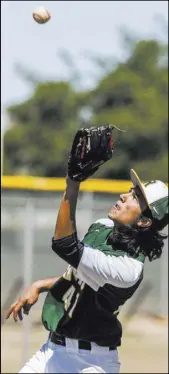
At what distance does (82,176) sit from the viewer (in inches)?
139

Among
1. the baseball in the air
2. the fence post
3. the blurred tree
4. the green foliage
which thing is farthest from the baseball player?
the blurred tree

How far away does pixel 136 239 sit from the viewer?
383 centimetres

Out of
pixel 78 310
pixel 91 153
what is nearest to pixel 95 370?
pixel 78 310

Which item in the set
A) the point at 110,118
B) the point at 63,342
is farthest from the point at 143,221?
the point at 110,118

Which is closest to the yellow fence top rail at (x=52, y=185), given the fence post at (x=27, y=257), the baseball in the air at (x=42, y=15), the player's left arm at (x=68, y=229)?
the fence post at (x=27, y=257)

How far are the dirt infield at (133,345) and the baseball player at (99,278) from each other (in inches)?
146

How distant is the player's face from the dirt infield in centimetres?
398

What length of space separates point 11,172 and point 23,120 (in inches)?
115

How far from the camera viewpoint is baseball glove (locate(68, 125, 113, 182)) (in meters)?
3.53

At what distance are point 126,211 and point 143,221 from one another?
0.08 meters

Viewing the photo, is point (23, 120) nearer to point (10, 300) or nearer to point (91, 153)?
point (10, 300)

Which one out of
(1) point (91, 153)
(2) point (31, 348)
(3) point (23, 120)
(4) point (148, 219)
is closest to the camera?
(1) point (91, 153)

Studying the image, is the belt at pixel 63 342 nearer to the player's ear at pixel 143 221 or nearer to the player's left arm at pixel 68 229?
the player's left arm at pixel 68 229

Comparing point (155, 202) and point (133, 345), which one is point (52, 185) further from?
point (155, 202)
